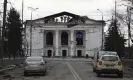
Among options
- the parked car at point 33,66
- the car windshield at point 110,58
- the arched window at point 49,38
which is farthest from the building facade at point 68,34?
the car windshield at point 110,58

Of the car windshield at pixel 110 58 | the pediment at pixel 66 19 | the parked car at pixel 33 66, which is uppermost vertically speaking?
the pediment at pixel 66 19

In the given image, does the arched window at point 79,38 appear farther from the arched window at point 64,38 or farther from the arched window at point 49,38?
the arched window at point 49,38

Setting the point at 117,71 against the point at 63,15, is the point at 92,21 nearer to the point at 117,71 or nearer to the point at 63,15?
the point at 63,15

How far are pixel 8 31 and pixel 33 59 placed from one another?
72.3m

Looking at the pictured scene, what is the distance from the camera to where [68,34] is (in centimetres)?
14288

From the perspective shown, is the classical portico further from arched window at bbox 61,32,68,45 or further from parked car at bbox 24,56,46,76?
parked car at bbox 24,56,46,76

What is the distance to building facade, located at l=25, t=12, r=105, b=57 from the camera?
137m

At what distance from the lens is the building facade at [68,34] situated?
136625 mm

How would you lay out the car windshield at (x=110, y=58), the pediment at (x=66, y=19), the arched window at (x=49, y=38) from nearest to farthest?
the car windshield at (x=110, y=58) → the pediment at (x=66, y=19) → the arched window at (x=49, y=38)

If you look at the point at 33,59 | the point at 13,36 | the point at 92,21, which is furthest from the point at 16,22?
the point at 33,59

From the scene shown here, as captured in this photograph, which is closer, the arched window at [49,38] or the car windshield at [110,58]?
the car windshield at [110,58]

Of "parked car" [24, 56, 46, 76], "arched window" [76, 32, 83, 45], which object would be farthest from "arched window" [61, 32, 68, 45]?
"parked car" [24, 56, 46, 76]

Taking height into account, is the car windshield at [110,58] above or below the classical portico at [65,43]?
below

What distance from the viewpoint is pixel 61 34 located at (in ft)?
475
